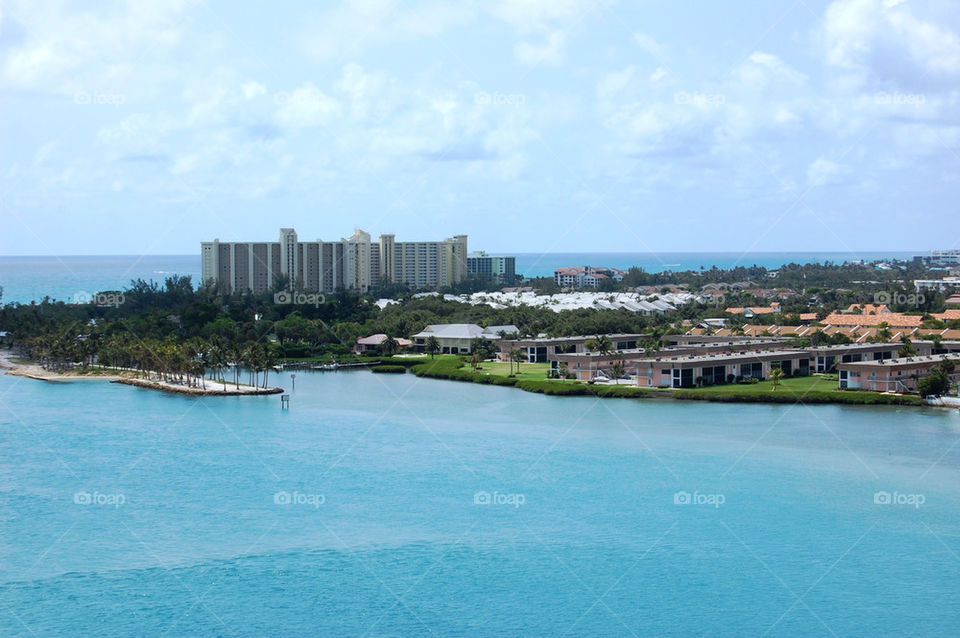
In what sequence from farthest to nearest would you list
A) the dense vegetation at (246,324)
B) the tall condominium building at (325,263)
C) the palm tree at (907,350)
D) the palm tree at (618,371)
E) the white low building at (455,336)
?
the tall condominium building at (325,263)
the white low building at (455,336)
the dense vegetation at (246,324)
the palm tree at (907,350)
the palm tree at (618,371)

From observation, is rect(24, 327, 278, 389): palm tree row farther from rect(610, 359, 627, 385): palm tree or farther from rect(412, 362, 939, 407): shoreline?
rect(610, 359, 627, 385): palm tree

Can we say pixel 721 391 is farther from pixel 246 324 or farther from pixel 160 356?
pixel 246 324

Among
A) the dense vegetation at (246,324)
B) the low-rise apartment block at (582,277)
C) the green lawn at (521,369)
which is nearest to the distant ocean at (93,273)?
the dense vegetation at (246,324)

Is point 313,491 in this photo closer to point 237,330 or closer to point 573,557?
point 573,557

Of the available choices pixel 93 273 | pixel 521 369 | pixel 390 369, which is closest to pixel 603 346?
pixel 521 369

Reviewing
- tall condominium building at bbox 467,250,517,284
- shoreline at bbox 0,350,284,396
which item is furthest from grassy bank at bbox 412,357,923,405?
tall condominium building at bbox 467,250,517,284

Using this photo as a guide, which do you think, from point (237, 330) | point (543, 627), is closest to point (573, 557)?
point (543, 627)

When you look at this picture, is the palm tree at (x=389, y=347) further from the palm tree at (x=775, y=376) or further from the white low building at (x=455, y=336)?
the palm tree at (x=775, y=376)
